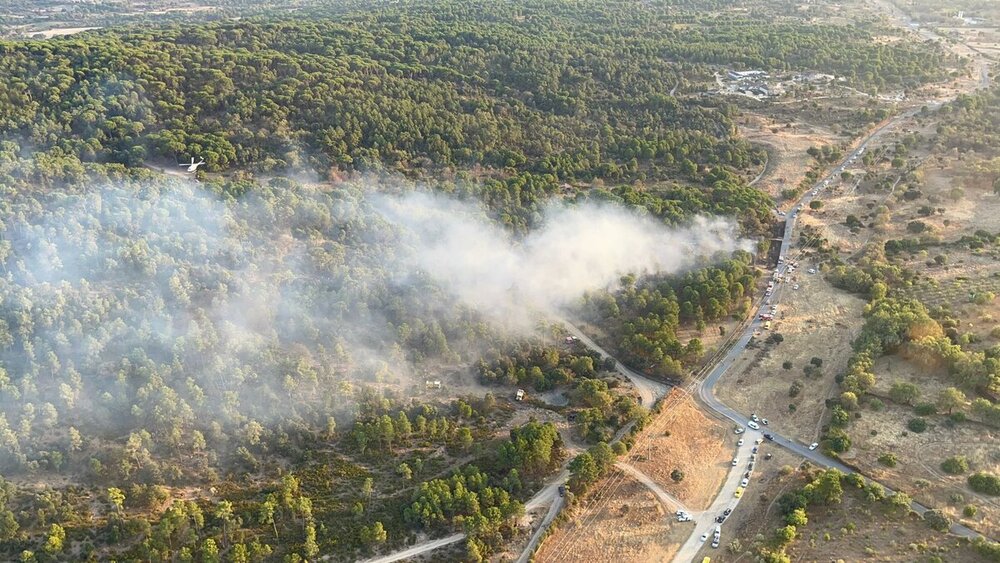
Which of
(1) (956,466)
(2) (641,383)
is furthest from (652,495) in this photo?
(1) (956,466)

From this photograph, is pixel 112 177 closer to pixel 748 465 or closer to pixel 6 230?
pixel 6 230

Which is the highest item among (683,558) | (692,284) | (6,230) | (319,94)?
(319,94)

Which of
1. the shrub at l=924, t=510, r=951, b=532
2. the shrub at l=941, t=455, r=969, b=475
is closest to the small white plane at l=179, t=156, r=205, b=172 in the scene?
the shrub at l=924, t=510, r=951, b=532

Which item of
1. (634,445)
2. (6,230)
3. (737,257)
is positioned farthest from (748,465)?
(6,230)

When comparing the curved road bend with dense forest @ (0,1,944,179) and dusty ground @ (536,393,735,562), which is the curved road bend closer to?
dusty ground @ (536,393,735,562)

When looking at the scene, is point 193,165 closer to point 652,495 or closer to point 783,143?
point 652,495
